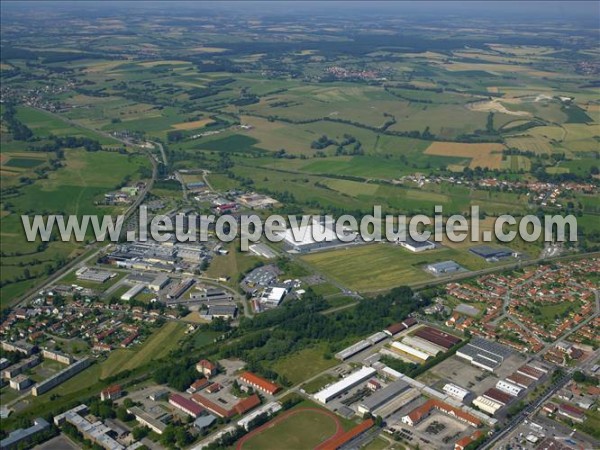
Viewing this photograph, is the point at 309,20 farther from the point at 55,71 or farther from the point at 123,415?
the point at 123,415

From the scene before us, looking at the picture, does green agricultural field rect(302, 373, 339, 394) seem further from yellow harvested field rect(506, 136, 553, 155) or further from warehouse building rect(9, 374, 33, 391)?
yellow harvested field rect(506, 136, 553, 155)

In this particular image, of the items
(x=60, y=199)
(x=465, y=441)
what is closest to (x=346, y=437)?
(x=465, y=441)

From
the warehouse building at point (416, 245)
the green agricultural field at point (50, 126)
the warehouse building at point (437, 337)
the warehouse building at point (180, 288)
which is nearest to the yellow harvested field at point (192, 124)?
the green agricultural field at point (50, 126)

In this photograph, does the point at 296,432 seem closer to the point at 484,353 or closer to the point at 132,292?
the point at 484,353

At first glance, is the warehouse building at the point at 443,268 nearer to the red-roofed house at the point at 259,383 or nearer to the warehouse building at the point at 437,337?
the warehouse building at the point at 437,337

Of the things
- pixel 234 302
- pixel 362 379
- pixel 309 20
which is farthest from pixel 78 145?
pixel 309 20
